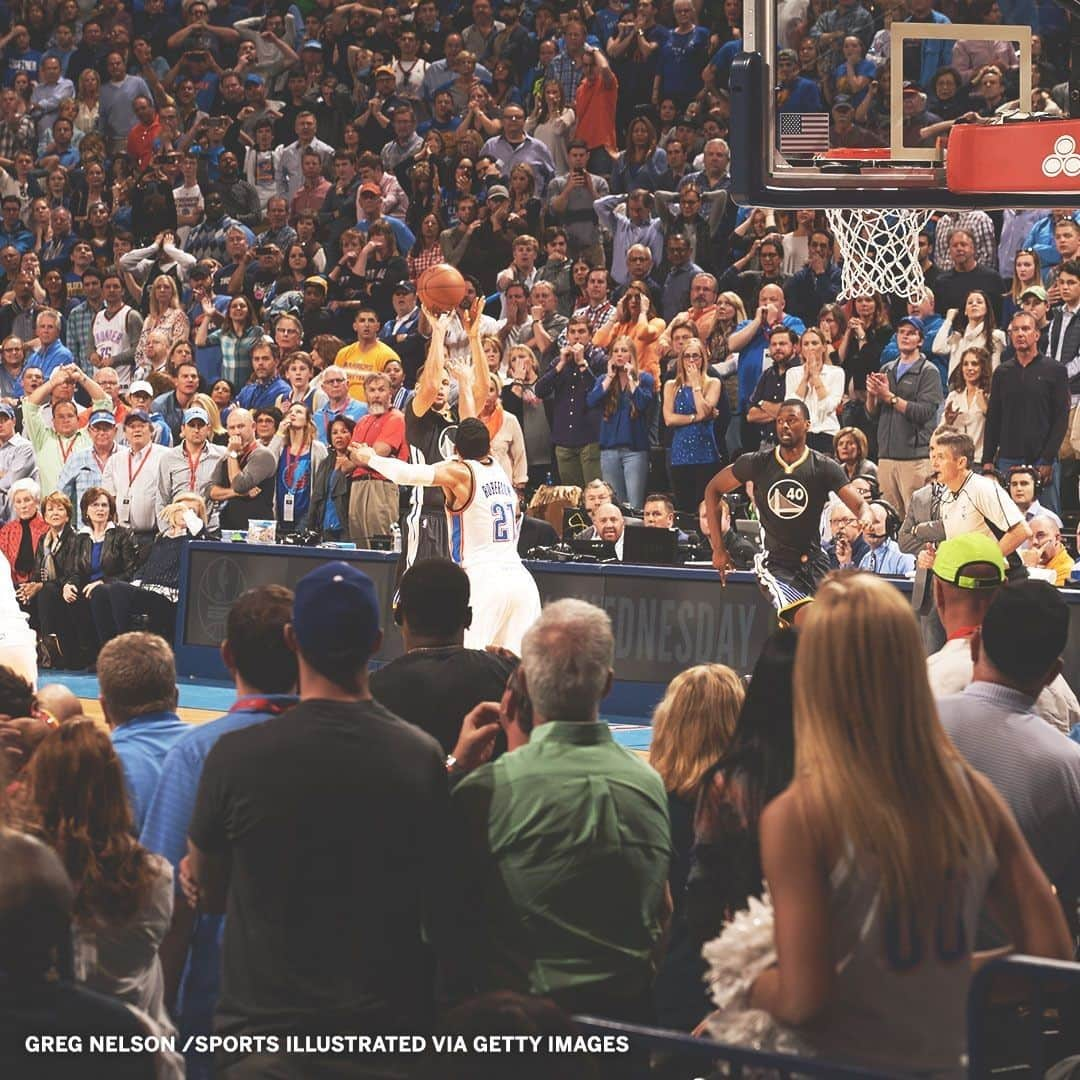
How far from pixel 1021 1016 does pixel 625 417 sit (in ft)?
39.3

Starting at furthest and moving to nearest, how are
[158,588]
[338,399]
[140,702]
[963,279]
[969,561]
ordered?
[338,399], [158,588], [963,279], [969,561], [140,702]

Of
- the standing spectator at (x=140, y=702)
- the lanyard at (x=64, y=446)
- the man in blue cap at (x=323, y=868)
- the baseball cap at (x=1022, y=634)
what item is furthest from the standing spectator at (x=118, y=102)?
the man in blue cap at (x=323, y=868)

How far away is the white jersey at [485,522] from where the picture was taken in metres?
12.0

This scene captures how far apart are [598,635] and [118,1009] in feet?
4.69

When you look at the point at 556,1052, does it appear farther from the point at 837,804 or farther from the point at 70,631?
the point at 70,631

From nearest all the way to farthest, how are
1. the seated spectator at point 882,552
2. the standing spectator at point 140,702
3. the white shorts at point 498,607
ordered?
the standing spectator at point 140,702 → the white shorts at point 498,607 → the seated spectator at point 882,552

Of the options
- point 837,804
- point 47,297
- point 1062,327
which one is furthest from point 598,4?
point 837,804

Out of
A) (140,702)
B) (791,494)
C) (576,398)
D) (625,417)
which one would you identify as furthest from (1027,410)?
(140,702)

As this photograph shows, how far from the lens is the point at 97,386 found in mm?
19594

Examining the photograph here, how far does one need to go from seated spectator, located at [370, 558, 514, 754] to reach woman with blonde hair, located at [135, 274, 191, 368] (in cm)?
1544

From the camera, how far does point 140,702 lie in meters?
4.89

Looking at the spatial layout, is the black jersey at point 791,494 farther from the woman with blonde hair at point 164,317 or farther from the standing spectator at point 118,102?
the standing spectator at point 118,102

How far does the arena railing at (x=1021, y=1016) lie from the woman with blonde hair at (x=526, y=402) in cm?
1237

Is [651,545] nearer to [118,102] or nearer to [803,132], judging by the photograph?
[803,132]
